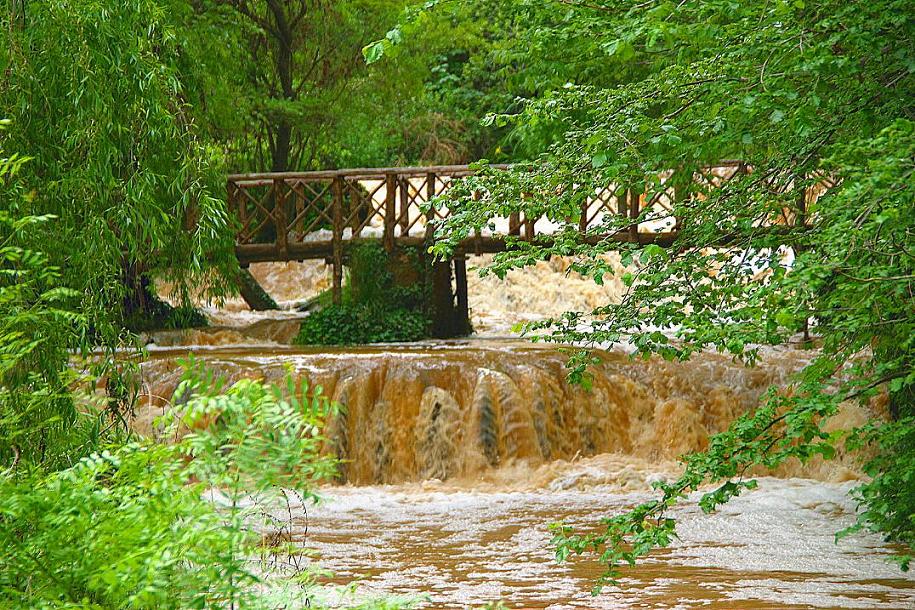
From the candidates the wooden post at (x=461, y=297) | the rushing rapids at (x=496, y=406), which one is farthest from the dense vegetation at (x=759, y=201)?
the wooden post at (x=461, y=297)

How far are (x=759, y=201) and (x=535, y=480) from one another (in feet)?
21.5

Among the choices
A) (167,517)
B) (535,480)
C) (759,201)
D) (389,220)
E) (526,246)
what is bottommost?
(535,480)

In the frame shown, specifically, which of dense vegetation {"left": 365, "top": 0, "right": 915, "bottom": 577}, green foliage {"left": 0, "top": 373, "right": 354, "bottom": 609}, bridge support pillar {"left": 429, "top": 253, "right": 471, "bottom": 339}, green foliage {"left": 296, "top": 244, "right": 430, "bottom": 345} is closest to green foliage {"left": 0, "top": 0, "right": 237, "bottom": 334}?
dense vegetation {"left": 365, "top": 0, "right": 915, "bottom": 577}

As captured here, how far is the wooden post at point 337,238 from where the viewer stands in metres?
17.3

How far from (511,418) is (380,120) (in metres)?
9.47

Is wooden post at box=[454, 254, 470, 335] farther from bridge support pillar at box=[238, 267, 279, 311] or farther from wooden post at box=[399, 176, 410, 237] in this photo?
bridge support pillar at box=[238, 267, 279, 311]

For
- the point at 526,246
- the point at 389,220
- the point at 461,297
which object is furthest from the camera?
the point at 461,297

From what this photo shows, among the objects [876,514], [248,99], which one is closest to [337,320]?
[248,99]

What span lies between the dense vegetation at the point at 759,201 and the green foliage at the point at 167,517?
2007 mm

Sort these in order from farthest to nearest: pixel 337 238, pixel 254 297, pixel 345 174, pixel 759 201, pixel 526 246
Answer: pixel 254 297
pixel 337 238
pixel 345 174
pixel 526 246
pixel 759 201

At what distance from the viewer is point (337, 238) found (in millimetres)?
17516

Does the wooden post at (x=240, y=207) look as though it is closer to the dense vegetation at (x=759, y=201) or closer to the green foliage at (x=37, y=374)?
the dense vegetation at (x=759, y=201)

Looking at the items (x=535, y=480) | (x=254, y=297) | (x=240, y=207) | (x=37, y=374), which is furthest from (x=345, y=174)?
(x=37, y=374)

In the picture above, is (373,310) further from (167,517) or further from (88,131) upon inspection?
(167,517)
